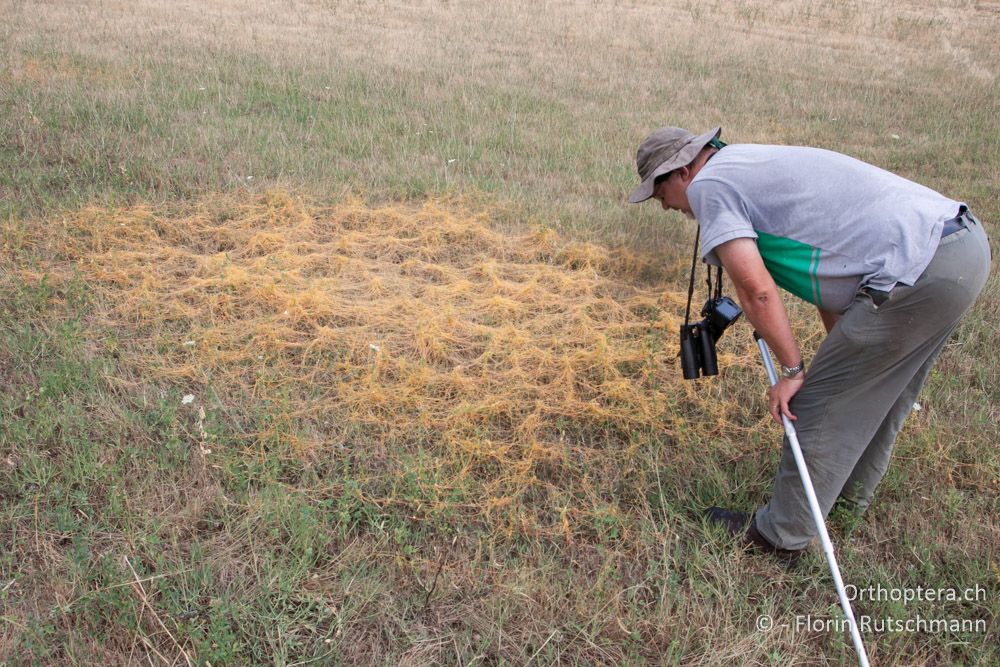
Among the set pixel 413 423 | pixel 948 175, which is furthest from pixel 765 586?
pixel 948 175

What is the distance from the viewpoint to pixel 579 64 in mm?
9438

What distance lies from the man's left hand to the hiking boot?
470 millimetres

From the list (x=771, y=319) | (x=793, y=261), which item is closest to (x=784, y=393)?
(x=771, y=319)

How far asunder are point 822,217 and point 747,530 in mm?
1118

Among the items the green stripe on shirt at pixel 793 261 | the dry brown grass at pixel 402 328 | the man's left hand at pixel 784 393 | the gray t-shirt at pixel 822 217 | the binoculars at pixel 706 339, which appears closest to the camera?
the gray t-shirt at pixel 822 217

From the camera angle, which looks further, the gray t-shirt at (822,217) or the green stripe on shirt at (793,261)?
the green stripe on shirt at (793,261)

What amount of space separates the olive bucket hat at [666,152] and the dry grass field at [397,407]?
1139mm

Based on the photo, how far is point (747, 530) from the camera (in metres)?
2.69

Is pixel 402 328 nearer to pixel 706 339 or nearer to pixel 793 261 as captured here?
pixel 706 339

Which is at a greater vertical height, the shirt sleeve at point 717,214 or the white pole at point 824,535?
the shirt sleeve at point 717,214

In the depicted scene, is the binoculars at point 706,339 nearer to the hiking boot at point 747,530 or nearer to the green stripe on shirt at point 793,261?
the green stripe on shirt at point 793,261

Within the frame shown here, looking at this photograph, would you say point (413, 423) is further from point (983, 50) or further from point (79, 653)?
point (983, 50)

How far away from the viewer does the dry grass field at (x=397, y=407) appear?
2.40 metres

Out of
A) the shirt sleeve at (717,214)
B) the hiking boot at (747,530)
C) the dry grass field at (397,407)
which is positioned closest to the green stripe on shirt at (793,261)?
the shirt sleeve at (717,214)
